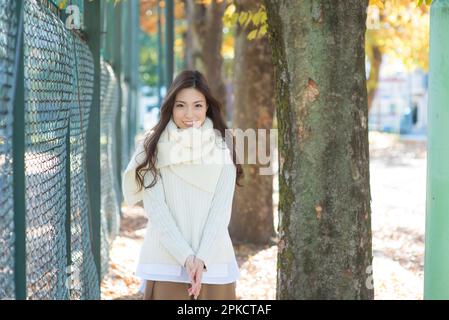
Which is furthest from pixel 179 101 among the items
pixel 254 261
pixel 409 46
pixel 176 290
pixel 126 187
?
pixel 409 46

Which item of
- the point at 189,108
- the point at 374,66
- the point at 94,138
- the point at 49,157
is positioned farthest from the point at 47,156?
the point at 374,66

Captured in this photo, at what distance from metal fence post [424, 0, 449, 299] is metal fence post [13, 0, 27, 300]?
164cm

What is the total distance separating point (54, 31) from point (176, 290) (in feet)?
4.39

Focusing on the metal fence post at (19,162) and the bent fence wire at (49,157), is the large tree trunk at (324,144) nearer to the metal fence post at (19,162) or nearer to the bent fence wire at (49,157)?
the bent fence wire at (49,157)

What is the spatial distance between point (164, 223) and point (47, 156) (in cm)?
61

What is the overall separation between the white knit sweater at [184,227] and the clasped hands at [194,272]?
4 cm

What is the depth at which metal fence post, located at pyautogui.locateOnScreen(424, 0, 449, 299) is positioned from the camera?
331 centimetres

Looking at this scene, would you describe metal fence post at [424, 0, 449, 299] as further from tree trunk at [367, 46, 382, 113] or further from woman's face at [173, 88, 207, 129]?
tree trunk at [367, 46, 382, 113]

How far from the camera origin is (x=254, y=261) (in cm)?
780

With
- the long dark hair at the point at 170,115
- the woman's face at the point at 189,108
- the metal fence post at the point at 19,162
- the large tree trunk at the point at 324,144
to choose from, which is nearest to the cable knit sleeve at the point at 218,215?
the long dark hair at the point at 170,115

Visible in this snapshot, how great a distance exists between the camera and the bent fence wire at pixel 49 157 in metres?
2.65

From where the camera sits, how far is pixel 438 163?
131 inches

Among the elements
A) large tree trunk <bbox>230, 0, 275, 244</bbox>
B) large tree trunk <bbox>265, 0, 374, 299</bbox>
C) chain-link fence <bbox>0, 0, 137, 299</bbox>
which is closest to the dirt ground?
large tree trunk <bbox>230, 0, 275, 244</bbox>

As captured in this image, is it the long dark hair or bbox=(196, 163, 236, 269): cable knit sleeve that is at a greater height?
the long dark hair
